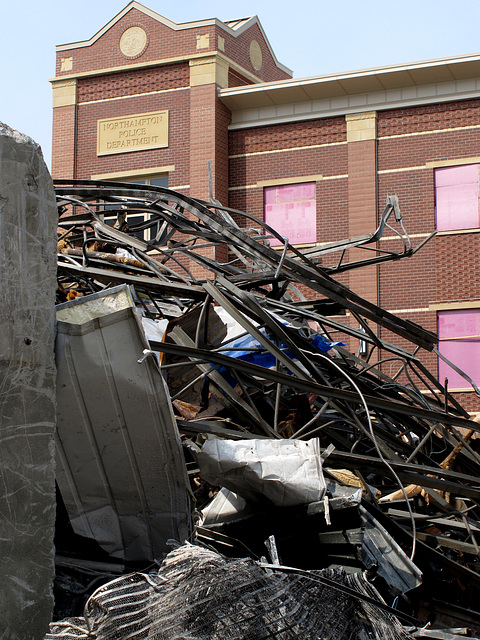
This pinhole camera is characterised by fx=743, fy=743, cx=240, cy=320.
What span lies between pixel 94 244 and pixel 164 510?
357 centimetres

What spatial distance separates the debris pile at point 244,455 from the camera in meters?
3.52

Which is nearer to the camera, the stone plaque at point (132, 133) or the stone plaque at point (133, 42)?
the stone plaque at point (132, 133)

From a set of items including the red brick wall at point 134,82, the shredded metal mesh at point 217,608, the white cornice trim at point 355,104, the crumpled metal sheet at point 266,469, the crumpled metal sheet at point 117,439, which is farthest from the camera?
the red brick wall at point 134,82

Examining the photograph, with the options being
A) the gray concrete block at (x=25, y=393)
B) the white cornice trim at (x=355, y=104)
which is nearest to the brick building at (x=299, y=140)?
the white cornice trim at (x=355, y=104)

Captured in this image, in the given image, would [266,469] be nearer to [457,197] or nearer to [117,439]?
[117,439]

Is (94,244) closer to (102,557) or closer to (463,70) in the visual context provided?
(102,557)

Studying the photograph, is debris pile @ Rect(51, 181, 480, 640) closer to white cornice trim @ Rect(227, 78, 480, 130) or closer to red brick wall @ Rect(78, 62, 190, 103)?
white cornice trim @ Rect(227, 78, 480, 130)

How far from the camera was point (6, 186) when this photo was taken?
3.02 metres

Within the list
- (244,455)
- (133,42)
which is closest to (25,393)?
(244,455)

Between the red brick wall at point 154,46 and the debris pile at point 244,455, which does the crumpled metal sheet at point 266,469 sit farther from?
the red brick wall at point 154,46

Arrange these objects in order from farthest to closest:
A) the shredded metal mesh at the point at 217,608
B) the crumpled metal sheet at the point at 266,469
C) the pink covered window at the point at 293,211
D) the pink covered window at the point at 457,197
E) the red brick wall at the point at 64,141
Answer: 1. the red brick wall at the point at 64,141
2. the pink covered window at the point at 293,211
3. the pink covered window at the point at 457,197
4. the crumpled metal sheet at the point at 266,469
5. the shredded metal mesh at the point at 217,608

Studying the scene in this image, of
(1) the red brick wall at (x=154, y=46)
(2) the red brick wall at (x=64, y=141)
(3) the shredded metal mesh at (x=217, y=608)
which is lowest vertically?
(3) the shredded metal mesh at (x=217, y=608)

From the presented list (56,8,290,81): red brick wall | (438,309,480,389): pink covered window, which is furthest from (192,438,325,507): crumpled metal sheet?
(56,8,290,81): red brick wall

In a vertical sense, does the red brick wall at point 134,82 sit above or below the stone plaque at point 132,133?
above
